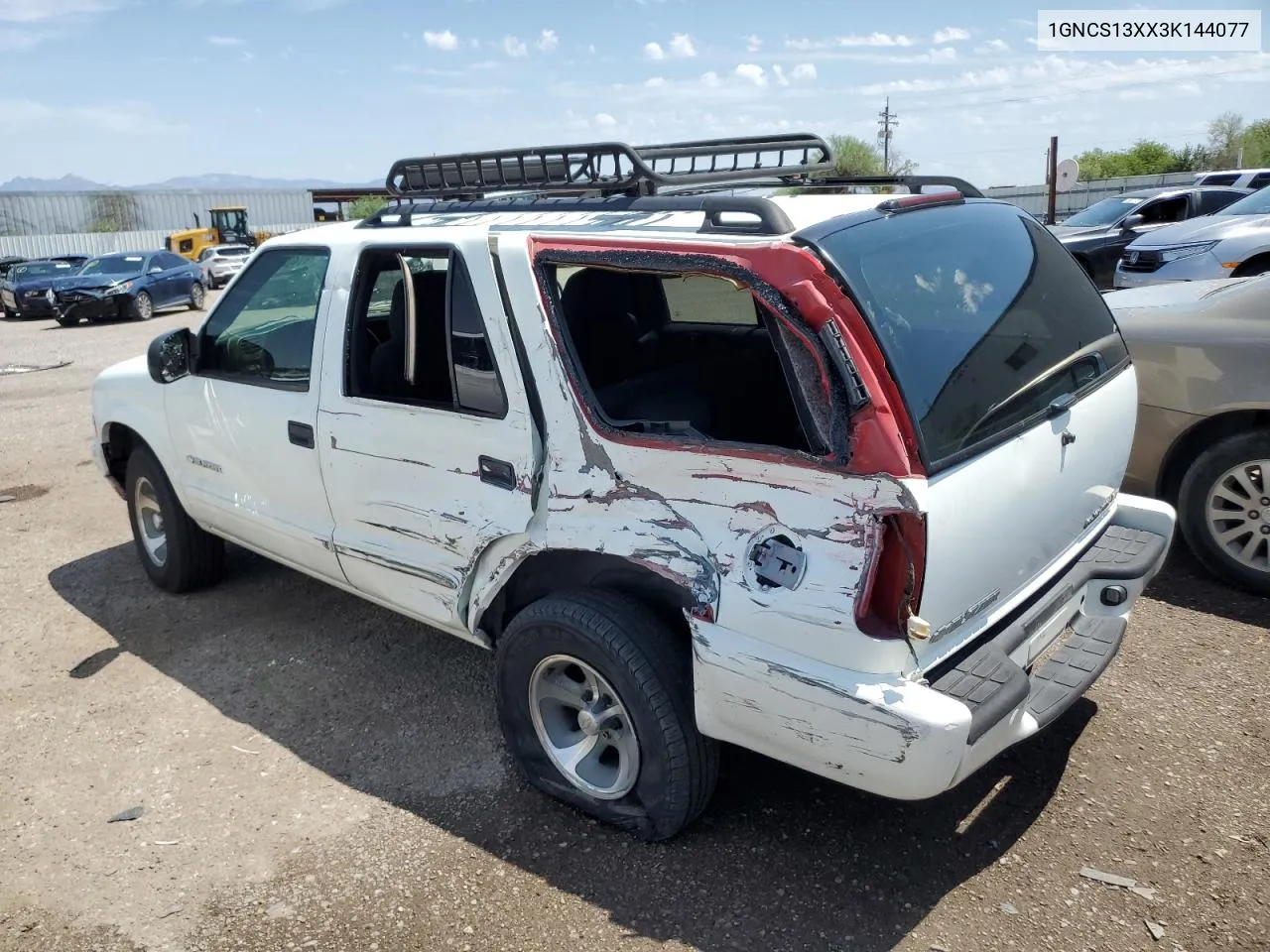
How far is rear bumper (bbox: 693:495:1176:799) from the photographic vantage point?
2.43 m

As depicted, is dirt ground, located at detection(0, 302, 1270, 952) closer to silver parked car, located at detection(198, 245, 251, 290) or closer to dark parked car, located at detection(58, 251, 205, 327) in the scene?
dark parked car, located at detection(58, 251, 205, 327)

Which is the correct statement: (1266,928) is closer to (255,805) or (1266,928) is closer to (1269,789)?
(1269,789)

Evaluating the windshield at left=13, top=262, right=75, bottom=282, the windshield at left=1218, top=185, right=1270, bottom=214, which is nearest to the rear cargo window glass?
the windshield at left=1218, top=185, right=1270, bottom=214

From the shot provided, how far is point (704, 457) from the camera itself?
2.68m

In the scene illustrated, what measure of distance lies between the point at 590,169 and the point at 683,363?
2.43ft

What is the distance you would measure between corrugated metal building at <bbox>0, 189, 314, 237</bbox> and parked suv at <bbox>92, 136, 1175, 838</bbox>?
63945 mm

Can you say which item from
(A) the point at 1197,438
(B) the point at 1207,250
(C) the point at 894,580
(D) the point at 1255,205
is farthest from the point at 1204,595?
(D) the point at 1255,205

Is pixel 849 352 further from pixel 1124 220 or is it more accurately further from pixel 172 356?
pixel 1124 220

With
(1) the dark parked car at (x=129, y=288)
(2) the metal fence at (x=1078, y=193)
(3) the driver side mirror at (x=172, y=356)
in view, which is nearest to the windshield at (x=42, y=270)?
(1) the dark parked car at (x=129, y=288)

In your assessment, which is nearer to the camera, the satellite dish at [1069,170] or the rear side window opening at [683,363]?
the rear side window opening at [683,363]

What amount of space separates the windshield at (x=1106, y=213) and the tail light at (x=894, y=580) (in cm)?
1586

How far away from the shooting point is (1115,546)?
3439 millimetres

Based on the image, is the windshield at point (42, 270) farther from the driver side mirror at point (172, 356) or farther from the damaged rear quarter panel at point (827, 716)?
the damaged rear quarter panel at point (827, 716)

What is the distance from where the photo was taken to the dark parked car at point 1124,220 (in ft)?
Result: 49.9
